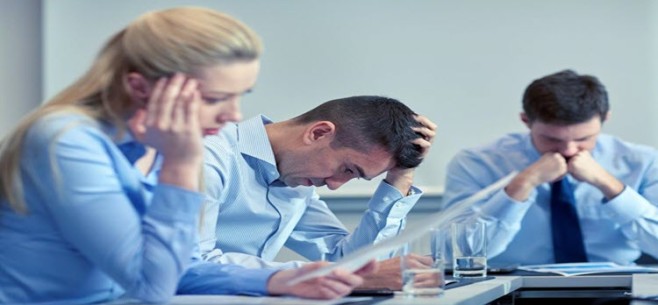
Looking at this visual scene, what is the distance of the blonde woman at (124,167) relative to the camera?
1.55m

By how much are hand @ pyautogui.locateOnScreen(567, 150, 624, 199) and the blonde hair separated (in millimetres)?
1966

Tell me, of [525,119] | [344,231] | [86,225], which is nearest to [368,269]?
[86,225]

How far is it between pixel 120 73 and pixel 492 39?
2436 mm

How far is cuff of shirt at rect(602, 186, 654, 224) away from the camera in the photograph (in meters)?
3.34

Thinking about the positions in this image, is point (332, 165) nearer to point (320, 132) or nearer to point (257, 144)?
point (320, 132)

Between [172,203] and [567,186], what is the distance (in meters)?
2.23

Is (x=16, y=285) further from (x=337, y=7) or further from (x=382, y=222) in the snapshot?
(x=337, y=7)

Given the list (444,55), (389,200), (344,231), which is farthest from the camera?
(444,55)

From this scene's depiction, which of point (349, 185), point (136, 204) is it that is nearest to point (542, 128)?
point (349, 185)

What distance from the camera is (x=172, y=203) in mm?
1565

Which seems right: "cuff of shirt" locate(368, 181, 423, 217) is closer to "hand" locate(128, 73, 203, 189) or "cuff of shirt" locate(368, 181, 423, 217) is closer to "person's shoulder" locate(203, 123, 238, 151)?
"person's shoulder" locate(203, 123, 238, 151)

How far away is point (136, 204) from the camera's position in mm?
1674

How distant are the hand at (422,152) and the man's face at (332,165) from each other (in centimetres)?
10

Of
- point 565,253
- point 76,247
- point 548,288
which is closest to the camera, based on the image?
point 76,247
